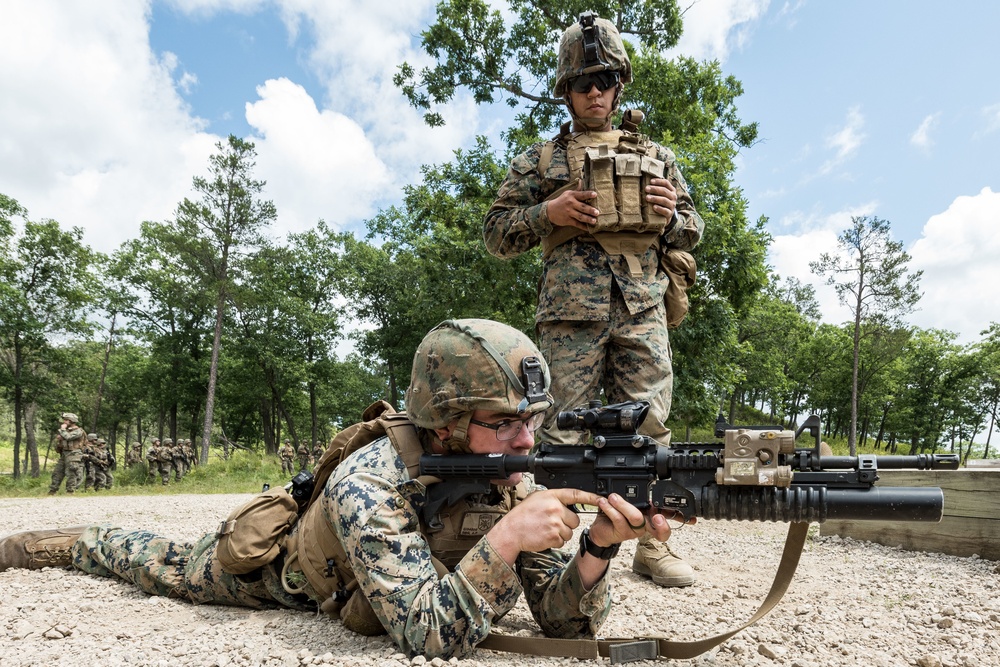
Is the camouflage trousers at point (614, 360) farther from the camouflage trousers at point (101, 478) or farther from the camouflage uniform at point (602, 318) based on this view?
the camouflage trousers at point (101, 478)

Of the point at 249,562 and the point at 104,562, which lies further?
the point at 104,562

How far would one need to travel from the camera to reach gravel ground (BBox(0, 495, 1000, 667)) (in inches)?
95.7

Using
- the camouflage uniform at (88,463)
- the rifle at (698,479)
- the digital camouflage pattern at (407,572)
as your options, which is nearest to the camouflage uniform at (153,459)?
the camouflage uniform at (88,463)

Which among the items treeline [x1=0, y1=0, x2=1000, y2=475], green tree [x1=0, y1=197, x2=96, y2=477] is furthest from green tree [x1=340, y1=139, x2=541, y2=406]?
green tree [x1=0, y1=197, x2=96, y2=477]

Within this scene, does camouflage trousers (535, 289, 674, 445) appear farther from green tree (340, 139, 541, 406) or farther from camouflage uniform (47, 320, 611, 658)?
green tree (340, 139, 541, 406)

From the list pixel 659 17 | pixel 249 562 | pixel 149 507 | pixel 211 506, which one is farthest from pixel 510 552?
pixel 659 17

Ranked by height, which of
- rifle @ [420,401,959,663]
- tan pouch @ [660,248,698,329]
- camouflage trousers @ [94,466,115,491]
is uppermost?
tan pouch @ [660,248,698,329]

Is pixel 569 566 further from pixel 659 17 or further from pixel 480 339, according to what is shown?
pixel 659 17

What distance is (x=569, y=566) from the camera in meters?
2.52

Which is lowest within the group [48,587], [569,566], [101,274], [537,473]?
[48,587]

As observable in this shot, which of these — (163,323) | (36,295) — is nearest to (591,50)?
(36,295)

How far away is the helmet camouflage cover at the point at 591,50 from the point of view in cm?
391

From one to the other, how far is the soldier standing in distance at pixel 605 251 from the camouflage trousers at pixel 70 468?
16979mm

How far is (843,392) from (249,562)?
49.4 metres
